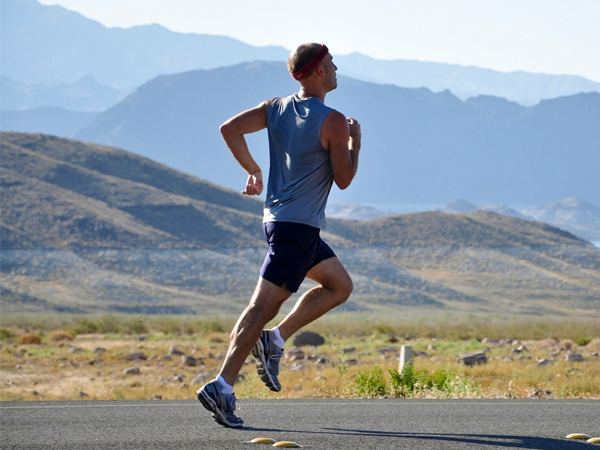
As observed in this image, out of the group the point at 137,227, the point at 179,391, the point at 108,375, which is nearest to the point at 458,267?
the point at 137,227

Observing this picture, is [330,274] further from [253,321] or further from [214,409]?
[214,409]

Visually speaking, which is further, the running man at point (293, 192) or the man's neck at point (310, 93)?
the man's neck at point (310, 93)

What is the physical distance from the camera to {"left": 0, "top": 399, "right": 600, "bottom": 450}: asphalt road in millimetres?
4676

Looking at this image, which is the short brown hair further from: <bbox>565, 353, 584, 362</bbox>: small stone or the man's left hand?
<bbox>565, 353, 584, 362</bbox>: small stone

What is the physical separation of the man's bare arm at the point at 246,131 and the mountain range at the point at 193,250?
47027mm

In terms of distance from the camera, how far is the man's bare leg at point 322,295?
5191mm

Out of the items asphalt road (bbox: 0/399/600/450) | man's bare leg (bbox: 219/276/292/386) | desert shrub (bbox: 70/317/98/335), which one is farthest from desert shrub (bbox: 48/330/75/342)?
man's bare leg (bbox: 219/276/292/386)

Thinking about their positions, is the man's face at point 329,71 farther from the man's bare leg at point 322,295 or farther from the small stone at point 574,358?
the small stone at point 574,358

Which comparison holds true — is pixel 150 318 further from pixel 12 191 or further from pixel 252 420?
pixel 252 420

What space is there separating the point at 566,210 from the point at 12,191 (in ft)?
494

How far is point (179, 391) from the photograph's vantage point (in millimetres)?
16344

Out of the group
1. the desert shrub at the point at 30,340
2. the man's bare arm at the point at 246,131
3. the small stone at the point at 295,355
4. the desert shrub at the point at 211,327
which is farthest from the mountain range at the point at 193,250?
the man's bare arm at the point at 246,131

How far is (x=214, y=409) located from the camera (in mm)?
4855

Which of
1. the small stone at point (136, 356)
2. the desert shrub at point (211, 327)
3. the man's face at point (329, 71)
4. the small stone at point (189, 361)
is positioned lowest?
the desert shrub at point (211, 327)
